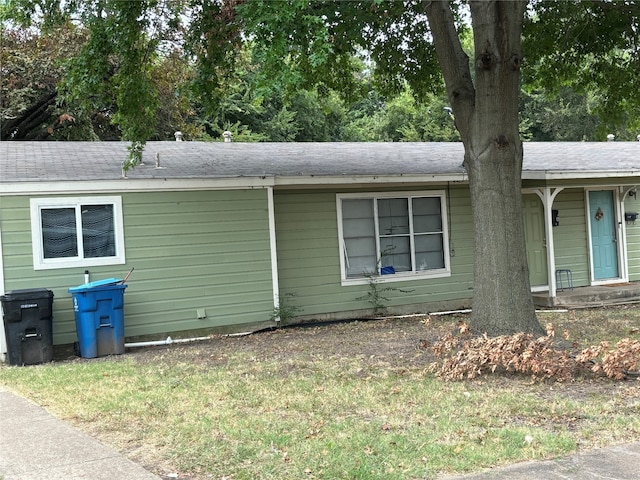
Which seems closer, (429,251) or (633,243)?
(429,251)

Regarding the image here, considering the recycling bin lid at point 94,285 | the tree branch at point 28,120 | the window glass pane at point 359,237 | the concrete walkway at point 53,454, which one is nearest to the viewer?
the concrete walkway at point 53,454

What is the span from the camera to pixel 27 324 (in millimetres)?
9453

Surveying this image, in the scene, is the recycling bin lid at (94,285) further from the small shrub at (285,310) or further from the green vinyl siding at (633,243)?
the green vinyl siding at (633,243)

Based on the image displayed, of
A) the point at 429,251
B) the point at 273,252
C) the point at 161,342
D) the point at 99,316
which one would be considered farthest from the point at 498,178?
the point at 99,316

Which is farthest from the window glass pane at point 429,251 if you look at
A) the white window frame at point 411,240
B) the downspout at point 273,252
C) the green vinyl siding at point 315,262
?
the downspout at point 273,252

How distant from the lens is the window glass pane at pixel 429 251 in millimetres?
13555

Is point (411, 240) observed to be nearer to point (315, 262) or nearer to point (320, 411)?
point (315, 262)

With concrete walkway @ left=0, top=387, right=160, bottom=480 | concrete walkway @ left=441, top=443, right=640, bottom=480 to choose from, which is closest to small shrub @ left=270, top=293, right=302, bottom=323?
concrete walkway @ left=0, top=387, right=160, bottom=480

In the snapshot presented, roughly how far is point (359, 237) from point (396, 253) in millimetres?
851

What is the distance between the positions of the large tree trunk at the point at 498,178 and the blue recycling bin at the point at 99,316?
4.99 m

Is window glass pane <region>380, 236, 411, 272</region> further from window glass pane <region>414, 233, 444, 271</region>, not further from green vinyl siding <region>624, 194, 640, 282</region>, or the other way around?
green vinyl siding <region>624, 194, 640, 282</region>

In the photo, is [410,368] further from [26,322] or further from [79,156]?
[79,156]

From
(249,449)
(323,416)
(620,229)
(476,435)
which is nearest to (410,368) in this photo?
(323,416)

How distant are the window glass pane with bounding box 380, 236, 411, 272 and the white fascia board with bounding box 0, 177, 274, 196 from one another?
2821 mm
